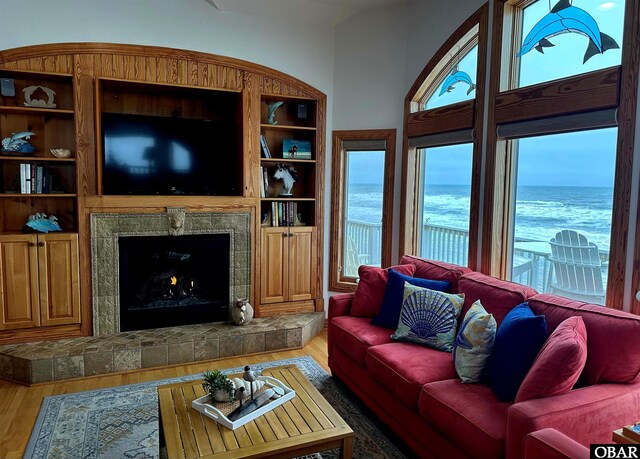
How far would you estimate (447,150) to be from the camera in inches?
158

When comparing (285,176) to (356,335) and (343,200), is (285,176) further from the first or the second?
(356,335)

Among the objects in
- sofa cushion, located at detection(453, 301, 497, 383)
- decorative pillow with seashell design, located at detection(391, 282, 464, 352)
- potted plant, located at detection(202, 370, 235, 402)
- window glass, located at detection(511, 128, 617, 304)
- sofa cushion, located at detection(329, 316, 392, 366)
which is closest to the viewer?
potted plant, located at detection(202, 370, 235, 402)

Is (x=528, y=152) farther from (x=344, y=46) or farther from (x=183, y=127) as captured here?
(x=183, y=127)

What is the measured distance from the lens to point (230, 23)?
426cm

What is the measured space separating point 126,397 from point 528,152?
3.46 m

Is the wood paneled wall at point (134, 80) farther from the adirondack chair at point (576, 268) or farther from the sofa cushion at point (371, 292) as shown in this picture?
the adirondack chair at point (576, 268)

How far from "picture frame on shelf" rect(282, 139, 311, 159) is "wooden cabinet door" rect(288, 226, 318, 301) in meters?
0.77

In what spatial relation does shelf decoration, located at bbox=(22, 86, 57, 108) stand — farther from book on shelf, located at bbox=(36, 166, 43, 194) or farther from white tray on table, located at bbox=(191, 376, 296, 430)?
white tray on table, located at bbox=(191, 376, 296, 430)

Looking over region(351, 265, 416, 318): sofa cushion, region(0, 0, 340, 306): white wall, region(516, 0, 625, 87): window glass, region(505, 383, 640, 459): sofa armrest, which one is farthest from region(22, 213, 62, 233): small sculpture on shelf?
region(516, 0, 625, 87): window glass

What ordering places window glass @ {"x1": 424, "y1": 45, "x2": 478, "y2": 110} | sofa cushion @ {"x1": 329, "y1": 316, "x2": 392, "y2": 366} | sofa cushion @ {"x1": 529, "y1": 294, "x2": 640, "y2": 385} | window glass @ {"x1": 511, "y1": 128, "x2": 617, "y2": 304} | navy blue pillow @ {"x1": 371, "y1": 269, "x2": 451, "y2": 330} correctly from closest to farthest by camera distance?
1. sofa cushion @ {"x1": 529, "y1": 294, "x2": 640, "y2": 385}
2. window glass @ {"x1": 511, "y1": 128, "x2": 617, "y2": 304}
3. sofa cushion @ {"x1": 329, "y1": 316, "x2": 392, "y2": 366}
4. navy blue pillow @ {"x1": 371, "y1": 269, "x2": 451, "y2": 330}
5. window glass @ {"x1": 424, "y1": 45, "x2": 478, "y2": 110}

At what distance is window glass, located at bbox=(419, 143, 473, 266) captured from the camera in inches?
150

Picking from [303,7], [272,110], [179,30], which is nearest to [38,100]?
[179,30]

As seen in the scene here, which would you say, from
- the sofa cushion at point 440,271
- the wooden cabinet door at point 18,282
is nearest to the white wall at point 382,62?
the sofa cushion at point 440,271

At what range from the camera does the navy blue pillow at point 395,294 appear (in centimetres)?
318
